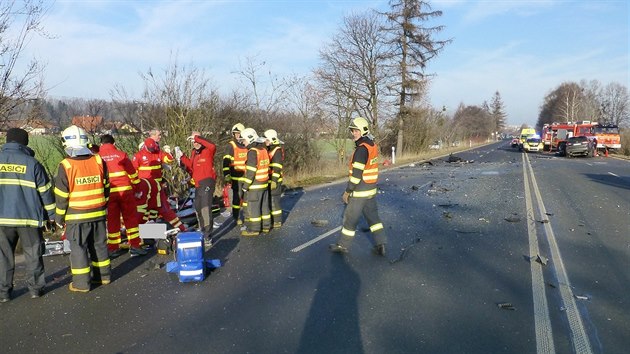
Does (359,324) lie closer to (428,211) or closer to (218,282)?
(218,282)

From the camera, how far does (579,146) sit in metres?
32.8

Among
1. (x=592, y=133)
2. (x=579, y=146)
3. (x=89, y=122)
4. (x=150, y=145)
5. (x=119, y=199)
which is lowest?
(x=579, y=146)

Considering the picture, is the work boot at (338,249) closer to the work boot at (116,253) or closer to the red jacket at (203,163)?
the red jacket at (203,163)

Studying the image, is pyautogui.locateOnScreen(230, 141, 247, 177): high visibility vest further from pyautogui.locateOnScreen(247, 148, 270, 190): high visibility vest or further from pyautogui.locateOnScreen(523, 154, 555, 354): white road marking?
pyautogui.locateOnScreen(523, 154, 555, 354): white road marking

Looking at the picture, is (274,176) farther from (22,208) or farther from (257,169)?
(22,208)

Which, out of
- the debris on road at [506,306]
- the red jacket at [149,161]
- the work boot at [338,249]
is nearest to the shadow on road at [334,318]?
the work boot at [338,249]

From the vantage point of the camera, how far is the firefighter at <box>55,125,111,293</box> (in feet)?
18.2

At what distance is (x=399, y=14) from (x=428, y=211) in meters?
29.0

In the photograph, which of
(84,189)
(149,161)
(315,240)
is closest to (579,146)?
(315,240)

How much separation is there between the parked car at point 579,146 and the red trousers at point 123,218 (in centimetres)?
3319

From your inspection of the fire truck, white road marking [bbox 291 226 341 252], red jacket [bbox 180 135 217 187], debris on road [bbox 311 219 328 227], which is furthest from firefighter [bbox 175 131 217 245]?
the fire truck

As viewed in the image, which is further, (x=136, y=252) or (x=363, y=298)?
(x=136, y=252)

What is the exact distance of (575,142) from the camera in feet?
109

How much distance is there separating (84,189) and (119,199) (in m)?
1.47
